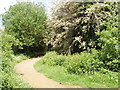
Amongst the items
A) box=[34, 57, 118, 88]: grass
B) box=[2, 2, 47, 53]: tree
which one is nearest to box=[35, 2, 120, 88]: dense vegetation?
box=[34, 57, 118, 88]: grass

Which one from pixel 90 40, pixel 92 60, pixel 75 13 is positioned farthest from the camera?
pixel 75 13

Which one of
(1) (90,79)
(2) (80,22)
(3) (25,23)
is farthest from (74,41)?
(3) (25,23)

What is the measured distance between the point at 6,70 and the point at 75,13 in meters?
6.27

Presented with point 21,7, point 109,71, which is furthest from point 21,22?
point 109,71

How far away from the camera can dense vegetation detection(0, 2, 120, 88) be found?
220 inches

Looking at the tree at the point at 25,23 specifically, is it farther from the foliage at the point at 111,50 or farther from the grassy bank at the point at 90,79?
the foliage at the point at 111,50

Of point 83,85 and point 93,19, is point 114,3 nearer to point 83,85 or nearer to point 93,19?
point 93,19

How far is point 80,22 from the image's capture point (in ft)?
31.4

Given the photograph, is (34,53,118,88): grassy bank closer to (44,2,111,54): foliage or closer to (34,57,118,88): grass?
(34,57,118,88): grass

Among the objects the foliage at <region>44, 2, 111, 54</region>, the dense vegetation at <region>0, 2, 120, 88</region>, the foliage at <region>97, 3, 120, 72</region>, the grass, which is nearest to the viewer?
the grass

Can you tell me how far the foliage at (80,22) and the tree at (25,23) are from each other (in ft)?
14.4

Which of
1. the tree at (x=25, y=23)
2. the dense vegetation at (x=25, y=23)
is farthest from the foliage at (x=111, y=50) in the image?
the tree at (x=25, y=23)

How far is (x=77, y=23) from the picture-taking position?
9.30 metres

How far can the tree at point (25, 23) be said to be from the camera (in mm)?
14562
